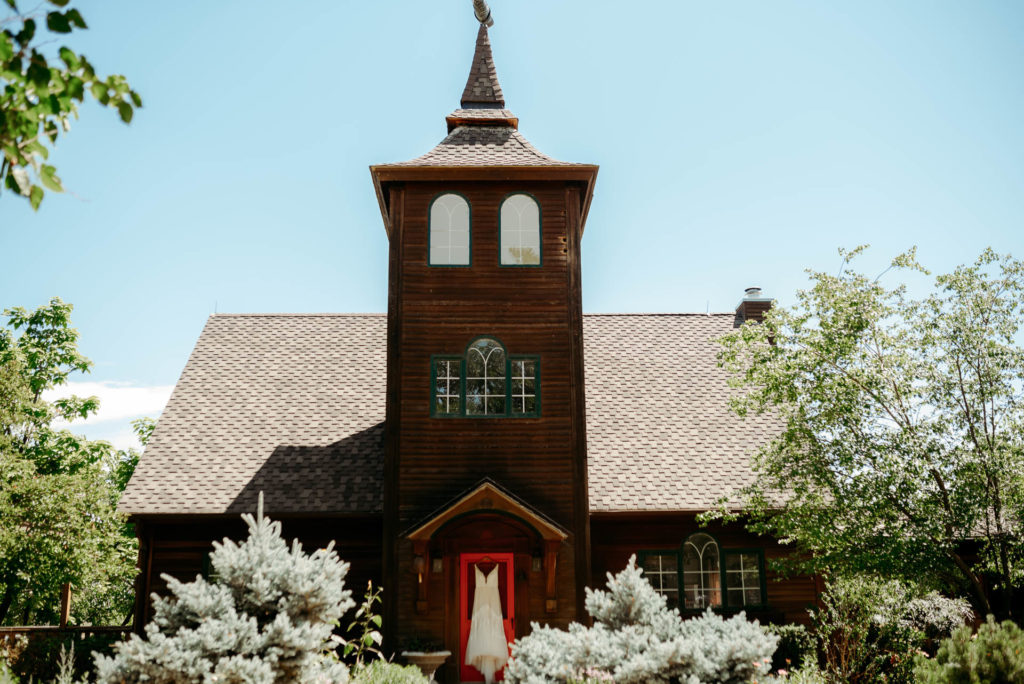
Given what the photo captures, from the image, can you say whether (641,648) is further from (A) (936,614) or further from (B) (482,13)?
(B) (482,13)

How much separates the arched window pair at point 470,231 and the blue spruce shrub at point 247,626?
7.50 m

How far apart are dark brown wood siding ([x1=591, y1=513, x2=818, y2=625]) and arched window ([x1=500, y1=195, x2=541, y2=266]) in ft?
16.6

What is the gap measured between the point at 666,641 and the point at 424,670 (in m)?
5.37

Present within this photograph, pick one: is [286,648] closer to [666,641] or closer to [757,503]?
[666,641]

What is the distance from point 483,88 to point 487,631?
11.0 m

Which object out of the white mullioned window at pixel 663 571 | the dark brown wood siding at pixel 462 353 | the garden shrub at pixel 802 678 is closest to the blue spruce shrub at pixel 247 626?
the garden shrub at pixel 802 678

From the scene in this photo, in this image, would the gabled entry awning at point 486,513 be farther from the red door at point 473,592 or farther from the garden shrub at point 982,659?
the garden shrub at point 982,659

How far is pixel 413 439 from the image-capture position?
13898 millimetres

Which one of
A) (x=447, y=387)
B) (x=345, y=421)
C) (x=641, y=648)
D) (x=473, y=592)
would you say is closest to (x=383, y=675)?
(x=641, y=648)

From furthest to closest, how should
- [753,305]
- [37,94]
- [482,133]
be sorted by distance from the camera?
[753,305]
[482,133]
[37,94]

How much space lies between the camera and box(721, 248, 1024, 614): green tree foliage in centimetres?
1112

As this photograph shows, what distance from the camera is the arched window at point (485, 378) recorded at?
46.3ft

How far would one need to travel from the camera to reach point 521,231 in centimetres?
1498

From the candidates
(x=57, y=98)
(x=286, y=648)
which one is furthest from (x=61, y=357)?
(x=57, y=98)
